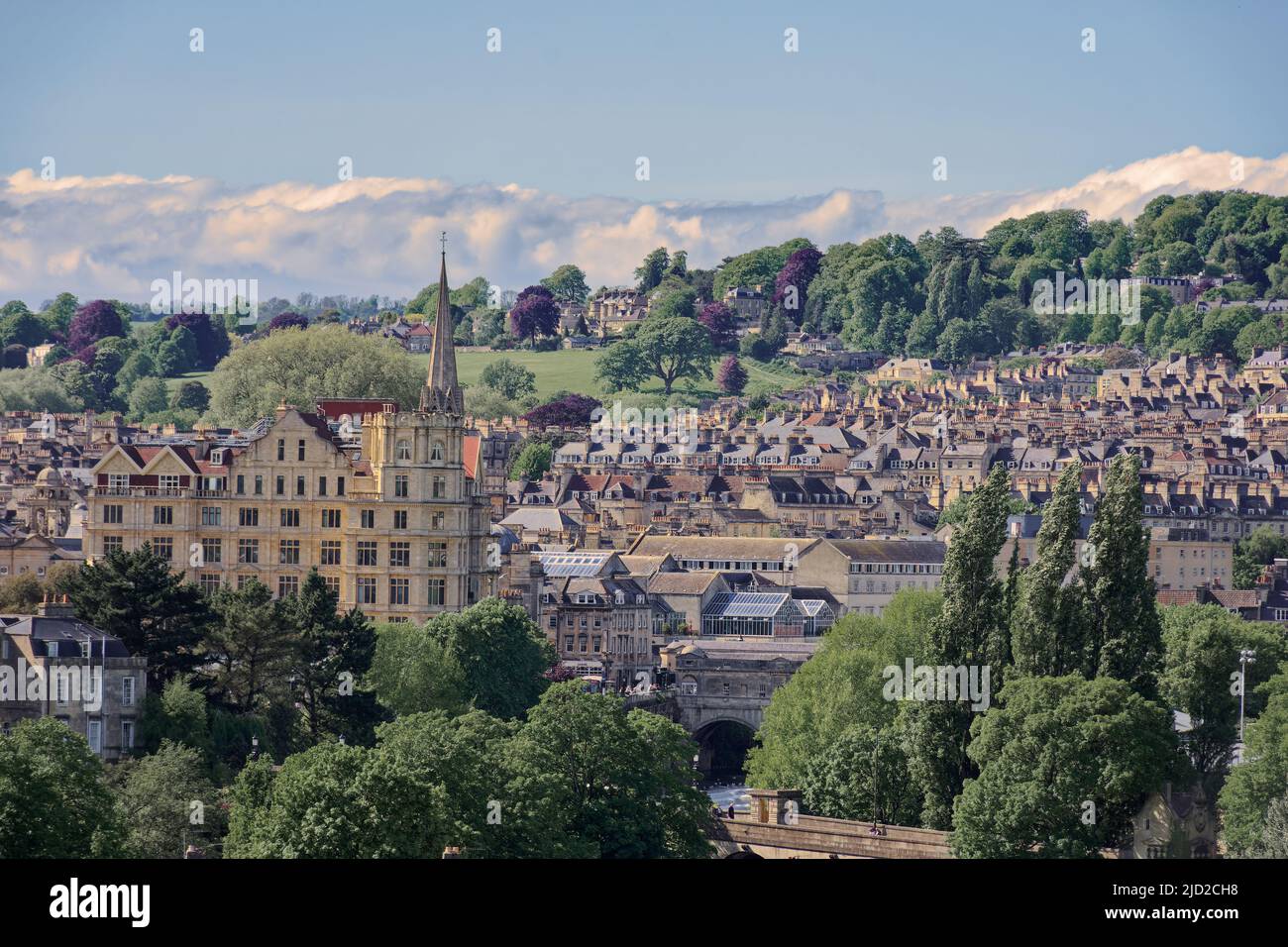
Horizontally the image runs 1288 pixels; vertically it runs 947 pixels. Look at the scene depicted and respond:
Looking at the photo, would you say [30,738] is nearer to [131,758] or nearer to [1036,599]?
[131,758]

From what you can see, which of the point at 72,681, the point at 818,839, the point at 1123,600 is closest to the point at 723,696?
the point at 1123,600

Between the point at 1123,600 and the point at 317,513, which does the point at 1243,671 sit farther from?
the point at 317,513

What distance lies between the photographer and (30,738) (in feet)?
198

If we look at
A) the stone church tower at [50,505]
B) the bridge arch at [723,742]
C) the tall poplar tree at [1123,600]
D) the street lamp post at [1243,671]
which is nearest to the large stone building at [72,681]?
the tall poplar tree at [1123,600]

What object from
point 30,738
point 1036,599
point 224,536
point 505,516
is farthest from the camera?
point 505,516

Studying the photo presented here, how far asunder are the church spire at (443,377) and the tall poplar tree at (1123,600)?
110 feet

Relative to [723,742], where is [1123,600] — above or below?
above

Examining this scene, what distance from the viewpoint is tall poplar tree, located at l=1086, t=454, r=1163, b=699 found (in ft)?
244

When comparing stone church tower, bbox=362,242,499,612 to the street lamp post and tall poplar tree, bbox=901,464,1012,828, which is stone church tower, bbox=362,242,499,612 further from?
tall poplar tree, bbox=901,464,1012,828

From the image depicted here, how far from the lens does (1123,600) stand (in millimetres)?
75312

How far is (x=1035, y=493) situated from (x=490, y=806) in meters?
127

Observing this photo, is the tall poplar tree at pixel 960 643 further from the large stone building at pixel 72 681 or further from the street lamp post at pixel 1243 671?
the large stone building at pixel 72 681

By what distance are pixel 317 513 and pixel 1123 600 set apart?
35609 mm
